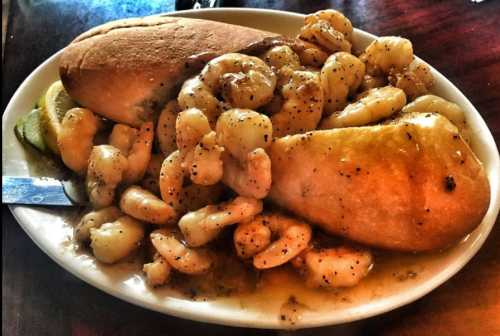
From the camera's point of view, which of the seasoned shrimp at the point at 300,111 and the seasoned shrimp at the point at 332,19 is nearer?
the seasoned shrimp at the point at 300,111

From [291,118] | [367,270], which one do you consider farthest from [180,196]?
[367,270]

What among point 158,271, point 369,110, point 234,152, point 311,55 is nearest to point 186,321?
point 158,271

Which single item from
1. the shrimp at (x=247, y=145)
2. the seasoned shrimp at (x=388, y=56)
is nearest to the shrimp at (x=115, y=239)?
the shrimp at (x=247, y=145)

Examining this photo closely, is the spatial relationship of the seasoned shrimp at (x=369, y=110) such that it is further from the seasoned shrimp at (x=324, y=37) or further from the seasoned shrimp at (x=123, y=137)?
the seasoned shrimp at (x=123, y=137)

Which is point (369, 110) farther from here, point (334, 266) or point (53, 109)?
point (53, 109)

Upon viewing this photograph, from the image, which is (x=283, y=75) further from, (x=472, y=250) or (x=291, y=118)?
(x=472, y=250)

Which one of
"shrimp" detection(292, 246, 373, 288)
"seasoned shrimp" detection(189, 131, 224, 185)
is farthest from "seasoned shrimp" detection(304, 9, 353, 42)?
"shrimp" detection(292, 246, 373, 288)
